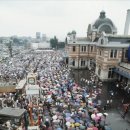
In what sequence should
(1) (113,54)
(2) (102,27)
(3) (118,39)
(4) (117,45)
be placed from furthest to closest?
1. (2) (102,27)
2. (3) (118,39)
3. (1) (113,54)
4. (4) (117,45)

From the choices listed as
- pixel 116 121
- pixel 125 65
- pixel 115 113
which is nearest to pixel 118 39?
pixel 125 65

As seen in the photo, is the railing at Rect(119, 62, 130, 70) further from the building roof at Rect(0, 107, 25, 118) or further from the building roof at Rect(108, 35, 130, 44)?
the building roof at Rect(0, 107, 25, 118)

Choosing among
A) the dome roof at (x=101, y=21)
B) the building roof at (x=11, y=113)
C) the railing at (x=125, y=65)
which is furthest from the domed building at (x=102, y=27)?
the building roof at (x=11, y=113)

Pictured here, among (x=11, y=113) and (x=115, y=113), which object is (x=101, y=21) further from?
(x=11, y=113)

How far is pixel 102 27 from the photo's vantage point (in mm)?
47625

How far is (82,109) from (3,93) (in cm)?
1189

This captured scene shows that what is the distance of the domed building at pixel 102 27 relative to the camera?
4716 centimetres

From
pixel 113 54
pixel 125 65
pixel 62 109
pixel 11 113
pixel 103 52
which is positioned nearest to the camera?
pixel 11 113

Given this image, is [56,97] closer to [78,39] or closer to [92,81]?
[92,81]

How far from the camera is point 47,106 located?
2291cm

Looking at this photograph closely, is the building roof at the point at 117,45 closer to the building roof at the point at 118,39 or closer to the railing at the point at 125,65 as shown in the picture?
the building roof at the point at 118,39

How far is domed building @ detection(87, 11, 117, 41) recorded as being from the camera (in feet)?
155

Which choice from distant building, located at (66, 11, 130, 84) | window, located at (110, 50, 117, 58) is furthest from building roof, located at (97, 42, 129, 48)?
window, located at (110, 50, 117, 58)

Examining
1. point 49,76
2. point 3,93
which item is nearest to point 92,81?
point 49,76
